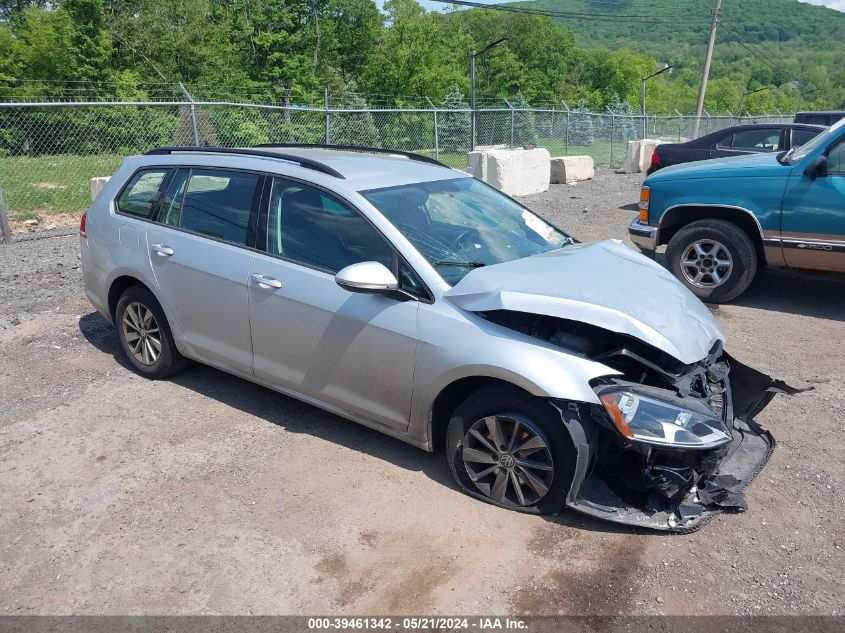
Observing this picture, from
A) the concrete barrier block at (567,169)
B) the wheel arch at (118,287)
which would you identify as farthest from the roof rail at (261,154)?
the concrete barrier block at (567,169)

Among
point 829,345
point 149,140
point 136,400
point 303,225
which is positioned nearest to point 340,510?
point 303,225

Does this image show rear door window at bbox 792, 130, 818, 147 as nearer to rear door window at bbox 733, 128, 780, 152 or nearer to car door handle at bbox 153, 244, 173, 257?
rear door window at bbox 733, 128, 780, 152

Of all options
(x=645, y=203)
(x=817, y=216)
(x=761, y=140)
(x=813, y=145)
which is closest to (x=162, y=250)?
(x=645, y=203)

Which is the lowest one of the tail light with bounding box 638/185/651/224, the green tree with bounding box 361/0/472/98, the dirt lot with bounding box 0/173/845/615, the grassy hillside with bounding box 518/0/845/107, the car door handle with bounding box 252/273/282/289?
the dirt lot with bounding box 0/173/845/615

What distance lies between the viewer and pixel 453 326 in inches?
142

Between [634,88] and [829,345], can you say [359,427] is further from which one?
[634,88]

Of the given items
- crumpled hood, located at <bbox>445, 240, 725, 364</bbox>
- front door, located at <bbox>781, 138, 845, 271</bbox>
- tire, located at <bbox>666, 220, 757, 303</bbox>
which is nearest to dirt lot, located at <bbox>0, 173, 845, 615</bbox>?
crumpled hood, located at <bbox>445, 240, 725, 364</bbox>

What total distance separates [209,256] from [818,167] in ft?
18.1

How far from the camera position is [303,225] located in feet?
14.0

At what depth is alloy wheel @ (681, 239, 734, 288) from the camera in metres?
7.29

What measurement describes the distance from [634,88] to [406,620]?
8621 cm

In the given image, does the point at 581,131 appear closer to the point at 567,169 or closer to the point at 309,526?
the point at 567,169

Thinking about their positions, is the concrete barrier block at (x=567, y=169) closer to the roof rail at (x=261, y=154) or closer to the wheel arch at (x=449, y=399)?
the roof rail at (x=261, y=154)

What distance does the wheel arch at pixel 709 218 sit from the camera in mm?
7133
